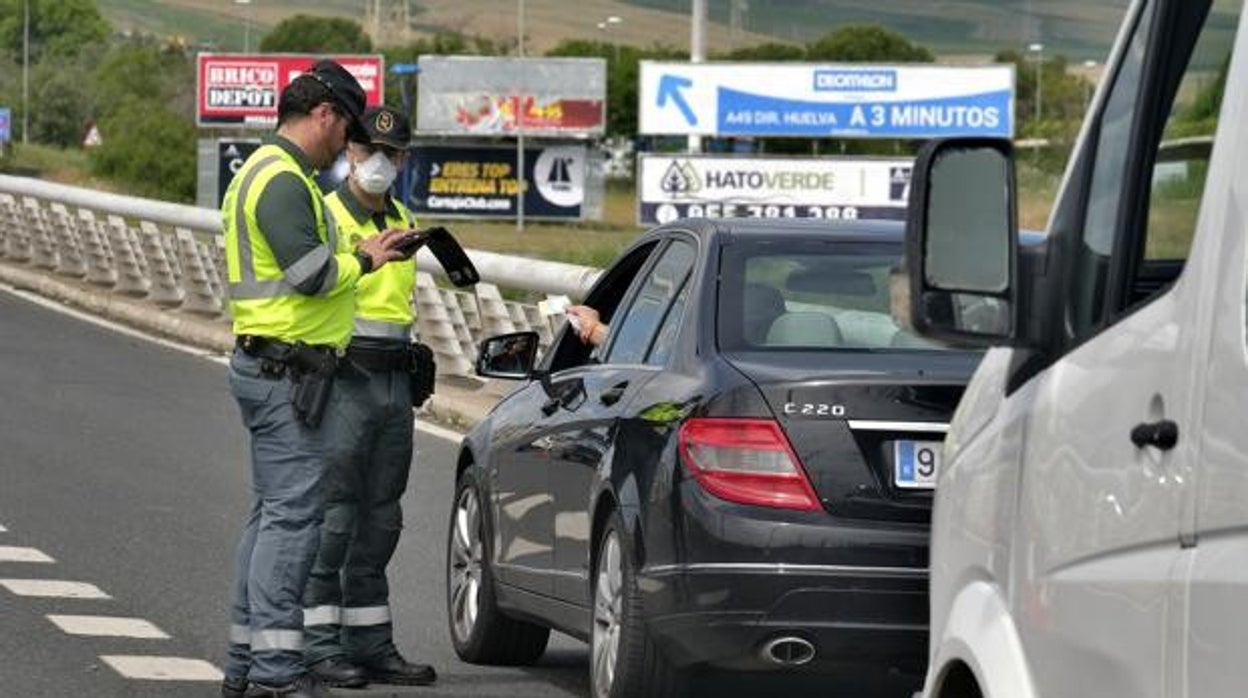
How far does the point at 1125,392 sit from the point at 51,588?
8.16 metres

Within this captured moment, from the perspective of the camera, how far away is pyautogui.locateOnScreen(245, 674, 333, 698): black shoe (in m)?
9.17

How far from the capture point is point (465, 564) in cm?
1055

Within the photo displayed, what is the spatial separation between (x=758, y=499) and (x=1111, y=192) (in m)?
3.38

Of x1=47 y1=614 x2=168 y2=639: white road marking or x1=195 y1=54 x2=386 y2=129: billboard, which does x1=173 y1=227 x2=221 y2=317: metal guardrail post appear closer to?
x1=47 y1=614 x2=168 y2=639: white road marking

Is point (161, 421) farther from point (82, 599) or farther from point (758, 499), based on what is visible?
point (758, 499)

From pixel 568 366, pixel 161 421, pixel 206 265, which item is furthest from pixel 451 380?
pixel 568 366

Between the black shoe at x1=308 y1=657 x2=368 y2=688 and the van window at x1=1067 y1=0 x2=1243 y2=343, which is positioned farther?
the black shoe at x1=308 y1=657 x2=368 y2=688

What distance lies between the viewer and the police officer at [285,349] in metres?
9.17

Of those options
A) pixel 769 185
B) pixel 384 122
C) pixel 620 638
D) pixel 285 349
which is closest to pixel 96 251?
pixel 384 122

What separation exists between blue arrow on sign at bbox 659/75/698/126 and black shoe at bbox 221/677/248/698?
64.6 metres

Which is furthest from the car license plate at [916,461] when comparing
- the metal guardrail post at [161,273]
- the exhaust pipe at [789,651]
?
the metal guardrail post at [161,273]

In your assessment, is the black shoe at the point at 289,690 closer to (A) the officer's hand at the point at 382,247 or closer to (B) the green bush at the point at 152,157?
(A) the officer's hand at the point at 382,247

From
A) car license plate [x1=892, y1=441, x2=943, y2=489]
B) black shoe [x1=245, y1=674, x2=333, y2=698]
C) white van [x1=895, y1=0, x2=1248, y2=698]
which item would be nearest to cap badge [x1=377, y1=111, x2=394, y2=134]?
black shoe [x1=245, y1=674, x2=333, y2=698]

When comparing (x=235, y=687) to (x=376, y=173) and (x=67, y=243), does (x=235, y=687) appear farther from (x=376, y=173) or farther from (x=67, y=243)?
(x=67, y=243)
